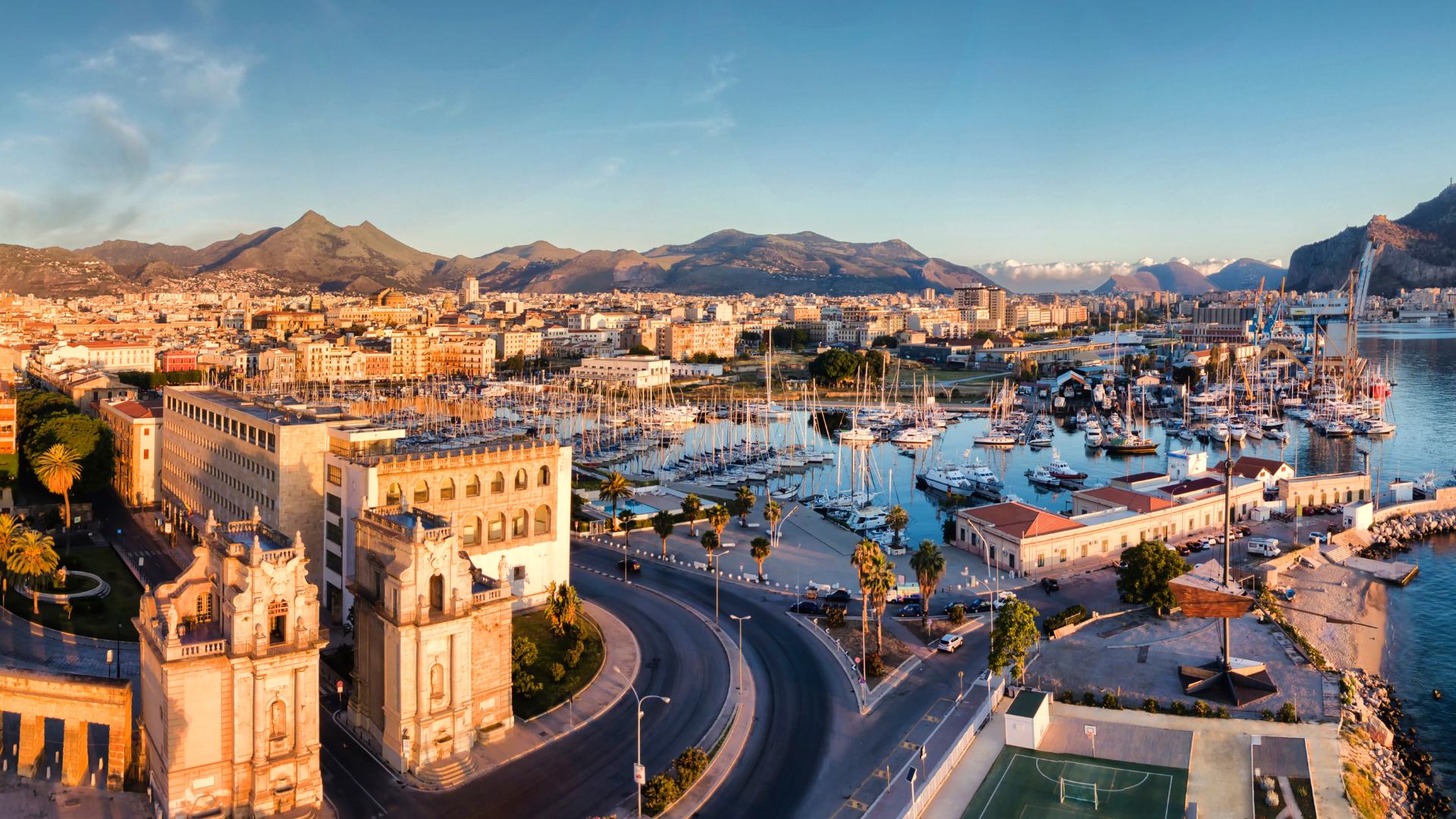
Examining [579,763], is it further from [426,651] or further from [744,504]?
[744,504]

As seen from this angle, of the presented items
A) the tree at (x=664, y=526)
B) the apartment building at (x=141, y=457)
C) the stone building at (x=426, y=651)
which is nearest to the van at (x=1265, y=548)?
the tree at (x=664, y=526)

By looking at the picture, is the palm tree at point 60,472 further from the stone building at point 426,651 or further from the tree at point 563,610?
the stone building at point 426,651

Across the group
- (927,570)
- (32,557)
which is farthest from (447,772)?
(32,557)

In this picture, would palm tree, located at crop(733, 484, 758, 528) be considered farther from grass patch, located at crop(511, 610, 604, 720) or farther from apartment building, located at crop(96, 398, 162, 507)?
apartment building, located at crop(96, 398, 162, 507)

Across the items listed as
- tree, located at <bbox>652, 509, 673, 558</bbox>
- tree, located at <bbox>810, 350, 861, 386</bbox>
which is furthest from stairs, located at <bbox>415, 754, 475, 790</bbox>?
tree, located at <bbox>810, 350, 861, 386</bbox>

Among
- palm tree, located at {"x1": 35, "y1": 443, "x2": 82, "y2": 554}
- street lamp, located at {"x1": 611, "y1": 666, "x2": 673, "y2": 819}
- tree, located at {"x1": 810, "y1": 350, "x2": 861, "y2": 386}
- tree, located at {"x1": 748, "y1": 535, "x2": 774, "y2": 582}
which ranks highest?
tree, located at {"x1": 810, "y1": 350, "x2": 861, "y2": 386}

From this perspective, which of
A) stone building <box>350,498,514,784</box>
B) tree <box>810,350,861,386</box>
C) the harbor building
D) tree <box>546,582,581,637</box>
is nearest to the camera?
stone building <box>350,498,514,784</box>
